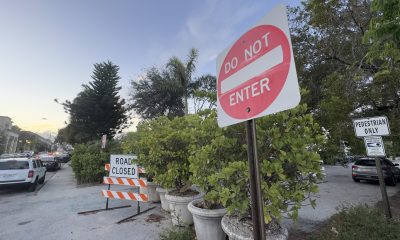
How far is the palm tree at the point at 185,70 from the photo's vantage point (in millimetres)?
16812

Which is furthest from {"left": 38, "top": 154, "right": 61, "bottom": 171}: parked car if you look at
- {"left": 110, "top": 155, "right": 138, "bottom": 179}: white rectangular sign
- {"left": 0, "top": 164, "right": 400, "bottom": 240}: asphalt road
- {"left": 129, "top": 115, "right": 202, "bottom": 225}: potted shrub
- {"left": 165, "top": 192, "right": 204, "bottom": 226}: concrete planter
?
{"left": 165, "top": 192, "right": 204, "bottom": 226}: concrete planter

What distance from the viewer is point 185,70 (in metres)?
17.1

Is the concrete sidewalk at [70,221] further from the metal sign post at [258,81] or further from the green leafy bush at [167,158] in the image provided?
the metal sign post at [258,81]

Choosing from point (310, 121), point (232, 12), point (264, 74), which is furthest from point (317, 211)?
point (264, 74)

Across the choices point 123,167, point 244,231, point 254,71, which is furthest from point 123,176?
point 254,71

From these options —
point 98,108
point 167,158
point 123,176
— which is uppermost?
point 98,108

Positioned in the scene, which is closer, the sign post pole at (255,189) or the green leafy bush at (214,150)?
the sign post pole at (255,189)

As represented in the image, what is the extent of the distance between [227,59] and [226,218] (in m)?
2.83

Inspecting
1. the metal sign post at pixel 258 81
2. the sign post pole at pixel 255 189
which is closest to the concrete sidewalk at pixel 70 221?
the sign post pole at pixel 255 189

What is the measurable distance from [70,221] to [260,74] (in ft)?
22.1

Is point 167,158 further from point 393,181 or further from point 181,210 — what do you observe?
point 393,181

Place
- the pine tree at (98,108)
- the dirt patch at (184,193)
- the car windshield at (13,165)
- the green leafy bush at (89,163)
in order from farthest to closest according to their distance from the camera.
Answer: the pine tree at (98,108) → the green leafy bush at (89,163) → the car windshield at (13,165) → the dirt patch at (184,193)

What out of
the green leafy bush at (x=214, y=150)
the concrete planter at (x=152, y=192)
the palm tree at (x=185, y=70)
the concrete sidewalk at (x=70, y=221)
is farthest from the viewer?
the palm tree at (x=185, y=70)

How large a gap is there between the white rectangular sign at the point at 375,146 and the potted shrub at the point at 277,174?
126 inches
